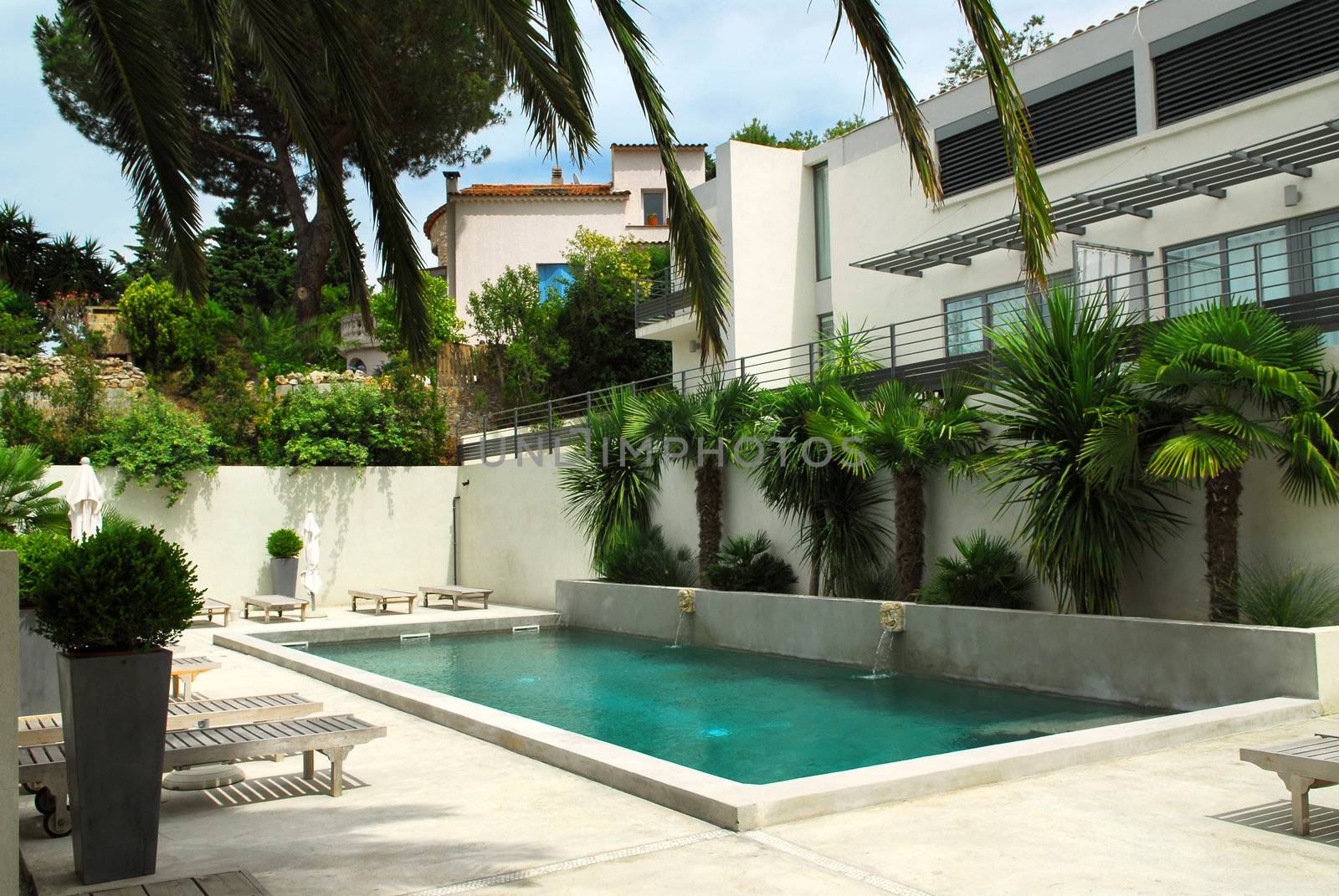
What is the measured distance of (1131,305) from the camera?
47.5 feet

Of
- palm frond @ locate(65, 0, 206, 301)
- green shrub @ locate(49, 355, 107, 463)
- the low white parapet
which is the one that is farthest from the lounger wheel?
green shrub @ locate(49, 355, 107, 463)

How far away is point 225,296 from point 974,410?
3221 cm

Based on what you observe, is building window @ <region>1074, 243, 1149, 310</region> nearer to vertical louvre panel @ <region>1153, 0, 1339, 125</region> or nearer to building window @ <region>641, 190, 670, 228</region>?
vertical louvre panel @ <region>1153, 0, 1339, 125</region>

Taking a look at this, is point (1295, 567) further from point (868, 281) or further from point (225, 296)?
point (225, 296)

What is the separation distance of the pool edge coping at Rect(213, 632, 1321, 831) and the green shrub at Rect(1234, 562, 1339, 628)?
980 mm

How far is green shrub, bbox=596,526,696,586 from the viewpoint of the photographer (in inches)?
688

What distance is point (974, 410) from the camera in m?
12.5

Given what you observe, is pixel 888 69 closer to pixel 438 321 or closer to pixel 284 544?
pixel 284 544

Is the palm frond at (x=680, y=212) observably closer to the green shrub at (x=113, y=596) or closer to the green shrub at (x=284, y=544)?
the green shrub at (x=113, y=596)

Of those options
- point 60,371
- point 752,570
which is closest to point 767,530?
point 752,570

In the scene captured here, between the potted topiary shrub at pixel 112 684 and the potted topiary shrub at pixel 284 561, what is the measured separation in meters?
17.6

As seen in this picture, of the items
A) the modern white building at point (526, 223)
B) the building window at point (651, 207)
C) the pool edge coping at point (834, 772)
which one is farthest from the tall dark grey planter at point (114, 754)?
the building window at point (651, 207)

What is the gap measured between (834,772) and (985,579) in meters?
5.68

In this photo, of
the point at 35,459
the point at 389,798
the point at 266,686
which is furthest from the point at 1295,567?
the point at 35,459
